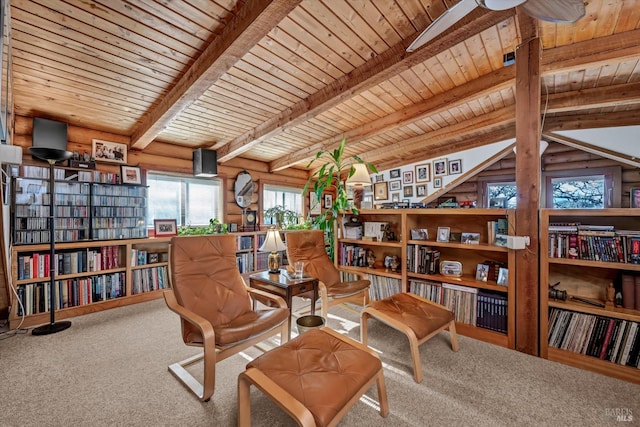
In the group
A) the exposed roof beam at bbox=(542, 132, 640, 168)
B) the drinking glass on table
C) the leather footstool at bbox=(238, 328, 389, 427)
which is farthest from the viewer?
the exposed roof beam at bbox=(542, 132, 640, 168)

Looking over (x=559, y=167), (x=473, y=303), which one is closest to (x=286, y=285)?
(x=473, y=303)

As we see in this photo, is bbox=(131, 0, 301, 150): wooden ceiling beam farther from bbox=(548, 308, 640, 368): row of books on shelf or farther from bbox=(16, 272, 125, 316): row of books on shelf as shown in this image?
bbox=(548, 308, 640, 368): row of books on shelf

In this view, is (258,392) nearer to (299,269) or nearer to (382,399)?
(382,399)

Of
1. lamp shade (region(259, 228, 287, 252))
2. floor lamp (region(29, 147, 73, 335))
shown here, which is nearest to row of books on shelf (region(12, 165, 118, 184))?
floor lamp (region(29, 147, 73, 335))

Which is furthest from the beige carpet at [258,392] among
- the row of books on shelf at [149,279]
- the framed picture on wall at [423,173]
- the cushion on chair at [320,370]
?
the framed picture on wall at [423,173]

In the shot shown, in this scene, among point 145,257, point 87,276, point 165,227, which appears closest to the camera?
point 87,276

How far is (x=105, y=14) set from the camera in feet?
6.09

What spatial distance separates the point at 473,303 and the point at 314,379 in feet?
6.56

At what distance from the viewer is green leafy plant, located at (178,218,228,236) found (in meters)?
4.15

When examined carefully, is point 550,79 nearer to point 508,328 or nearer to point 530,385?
point 508,328

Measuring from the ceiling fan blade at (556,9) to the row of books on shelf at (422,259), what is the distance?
2111 millimetres

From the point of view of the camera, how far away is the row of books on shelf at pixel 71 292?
9.36 feet

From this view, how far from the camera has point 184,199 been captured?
465cm

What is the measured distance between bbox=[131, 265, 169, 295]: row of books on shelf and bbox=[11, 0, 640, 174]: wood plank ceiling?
1.85 metres
